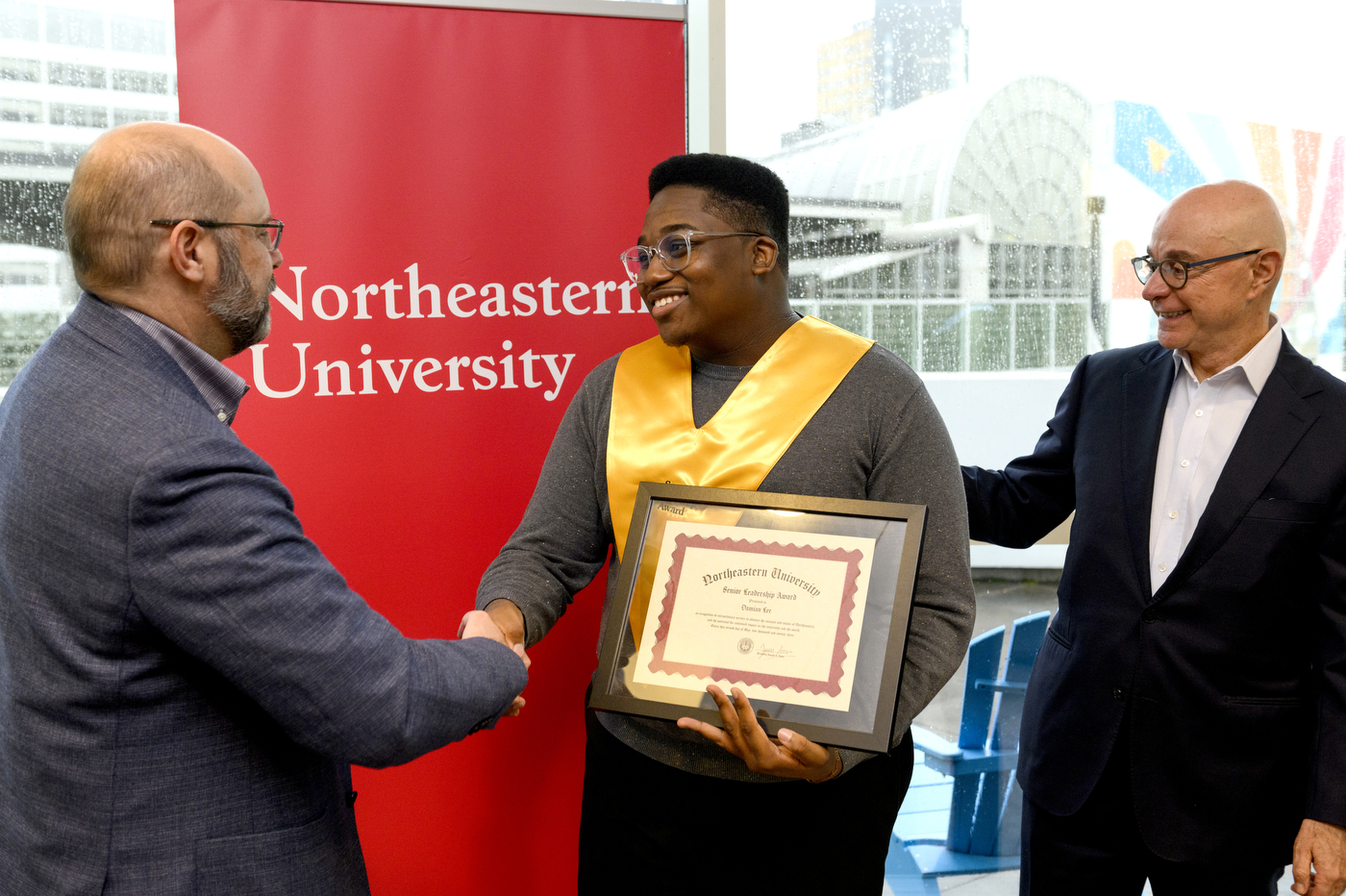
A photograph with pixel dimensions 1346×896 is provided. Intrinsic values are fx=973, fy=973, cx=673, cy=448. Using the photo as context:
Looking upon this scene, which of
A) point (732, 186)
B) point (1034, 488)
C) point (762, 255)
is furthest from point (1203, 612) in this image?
point (732, 186)

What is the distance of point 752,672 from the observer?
1.42 m

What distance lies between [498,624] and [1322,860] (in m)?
1.50

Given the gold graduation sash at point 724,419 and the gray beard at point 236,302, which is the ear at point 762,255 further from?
the gray beard at point 236,302

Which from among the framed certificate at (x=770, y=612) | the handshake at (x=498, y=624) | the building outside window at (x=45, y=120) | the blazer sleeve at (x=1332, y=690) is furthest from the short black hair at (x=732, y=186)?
the building outside window at (x=45, y=120)

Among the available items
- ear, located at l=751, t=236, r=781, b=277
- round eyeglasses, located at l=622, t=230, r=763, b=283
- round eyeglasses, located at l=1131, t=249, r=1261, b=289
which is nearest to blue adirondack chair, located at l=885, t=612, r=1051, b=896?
round eyeglasses, located at l=1131, t=249, r=1261, b=289

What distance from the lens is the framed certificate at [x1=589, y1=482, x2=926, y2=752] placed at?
1385 millimetres

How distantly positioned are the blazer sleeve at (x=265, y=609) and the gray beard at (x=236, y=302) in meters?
0.23

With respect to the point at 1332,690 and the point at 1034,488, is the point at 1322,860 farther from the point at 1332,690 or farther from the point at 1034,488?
the point at 1034,488

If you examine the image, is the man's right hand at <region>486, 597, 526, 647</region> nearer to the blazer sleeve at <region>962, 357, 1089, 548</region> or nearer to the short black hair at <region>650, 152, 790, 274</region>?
the short black hair at <region>650, 152, 790, 274</region>

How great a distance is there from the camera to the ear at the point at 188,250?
127cm

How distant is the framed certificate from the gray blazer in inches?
12.4

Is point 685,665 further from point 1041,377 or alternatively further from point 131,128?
point 1041,377

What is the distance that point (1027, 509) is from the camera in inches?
88.1

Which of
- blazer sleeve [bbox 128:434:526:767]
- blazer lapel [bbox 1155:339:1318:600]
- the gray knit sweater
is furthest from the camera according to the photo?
blazer lapel [bbox 1155:339:1318:600]
